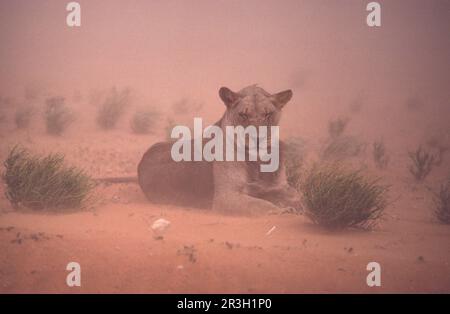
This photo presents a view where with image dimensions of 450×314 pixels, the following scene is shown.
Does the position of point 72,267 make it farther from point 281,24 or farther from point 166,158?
point 281,24

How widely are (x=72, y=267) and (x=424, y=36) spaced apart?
41550 millimetres

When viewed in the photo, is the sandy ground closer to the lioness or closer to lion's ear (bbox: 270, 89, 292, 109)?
the lioness

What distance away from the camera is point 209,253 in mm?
5219

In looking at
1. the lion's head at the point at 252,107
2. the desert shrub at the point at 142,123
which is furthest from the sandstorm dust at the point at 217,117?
the lion's head at the point at 252,107

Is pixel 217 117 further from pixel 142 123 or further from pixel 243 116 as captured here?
pixel 243 116

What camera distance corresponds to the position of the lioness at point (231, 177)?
7668 mm

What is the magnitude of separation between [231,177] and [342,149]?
728cm

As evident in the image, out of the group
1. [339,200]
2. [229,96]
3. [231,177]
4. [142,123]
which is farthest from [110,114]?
[339,200]

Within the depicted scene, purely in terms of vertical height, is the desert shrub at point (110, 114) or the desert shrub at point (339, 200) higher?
the desert shrub at point (110, 114)

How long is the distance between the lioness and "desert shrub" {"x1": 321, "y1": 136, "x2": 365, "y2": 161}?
6089mm

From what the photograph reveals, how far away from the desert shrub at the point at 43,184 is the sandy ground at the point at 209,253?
26 cm

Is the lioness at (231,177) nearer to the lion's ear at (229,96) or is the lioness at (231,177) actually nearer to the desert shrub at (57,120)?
the lion's ear at (229,96)

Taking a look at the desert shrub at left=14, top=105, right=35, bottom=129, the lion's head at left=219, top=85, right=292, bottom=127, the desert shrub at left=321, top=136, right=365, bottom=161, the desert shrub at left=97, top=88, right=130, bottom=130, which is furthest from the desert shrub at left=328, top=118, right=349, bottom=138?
the desert shrub at left=14, top=105, right=35, bottom=129

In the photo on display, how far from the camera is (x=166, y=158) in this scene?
8.93m
